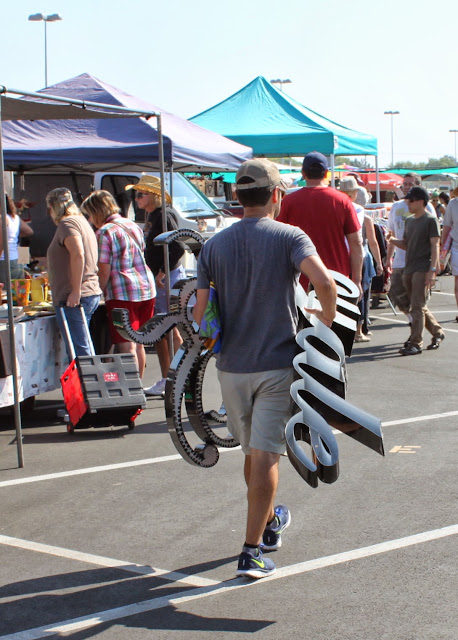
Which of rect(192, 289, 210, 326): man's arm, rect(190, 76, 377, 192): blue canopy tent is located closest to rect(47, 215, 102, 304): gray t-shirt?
rect(192, 289, 210, 326): man's arm

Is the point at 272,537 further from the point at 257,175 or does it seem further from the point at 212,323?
the point at 257,175

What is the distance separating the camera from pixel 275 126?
16.0 meters

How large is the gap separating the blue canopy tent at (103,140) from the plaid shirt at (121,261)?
5.86 ft

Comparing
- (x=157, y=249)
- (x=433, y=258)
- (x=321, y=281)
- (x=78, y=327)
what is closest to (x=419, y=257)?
(x=433, y=258)

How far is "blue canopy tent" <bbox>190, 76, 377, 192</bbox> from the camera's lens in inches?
606

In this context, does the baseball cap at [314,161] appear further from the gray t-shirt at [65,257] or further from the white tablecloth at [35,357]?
the white tablecloth at [35,357]

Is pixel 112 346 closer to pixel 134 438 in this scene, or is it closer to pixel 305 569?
pixel 134 438

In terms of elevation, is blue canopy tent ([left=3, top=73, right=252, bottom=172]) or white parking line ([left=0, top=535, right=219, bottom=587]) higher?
blue canopy tent ([left=3, top=73, right=252, bottom=172])

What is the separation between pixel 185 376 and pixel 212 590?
998mm

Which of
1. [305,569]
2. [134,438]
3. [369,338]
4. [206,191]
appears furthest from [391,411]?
[206,191]

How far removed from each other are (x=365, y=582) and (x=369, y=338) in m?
7.86

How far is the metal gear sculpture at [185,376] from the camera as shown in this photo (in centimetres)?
438

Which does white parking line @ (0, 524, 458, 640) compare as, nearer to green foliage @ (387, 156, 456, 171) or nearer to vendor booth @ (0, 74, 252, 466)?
vendor booth @ (0, 74, 252, 466)

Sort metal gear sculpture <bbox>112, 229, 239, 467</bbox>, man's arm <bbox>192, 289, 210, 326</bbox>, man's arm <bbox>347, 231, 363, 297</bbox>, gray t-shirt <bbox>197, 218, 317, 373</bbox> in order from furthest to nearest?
man's arm <bbox>347, 231, 363, 297</bbox>
metal gear sculpture <bbox>112, 229, 239, 467</bbox>
man's arm <bbox>192, 289, 210, 326</bbox>
gray t-shirt <bbox>197, 218, 317, 373</bbox>
